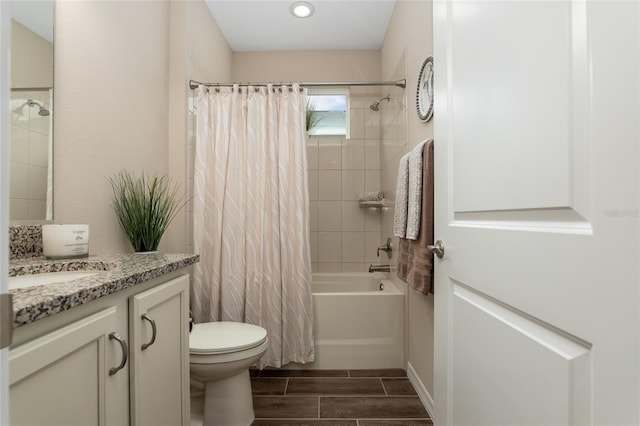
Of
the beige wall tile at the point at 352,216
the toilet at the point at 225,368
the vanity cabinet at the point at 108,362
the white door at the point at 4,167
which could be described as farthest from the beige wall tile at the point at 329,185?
the white door at the point at 4,167

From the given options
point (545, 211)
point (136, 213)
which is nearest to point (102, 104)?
point (136, 213)

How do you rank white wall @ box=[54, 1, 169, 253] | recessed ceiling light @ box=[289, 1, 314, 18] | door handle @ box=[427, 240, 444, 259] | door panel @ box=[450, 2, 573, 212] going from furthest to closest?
recessed ceiling light @ box=[289, 1, 314, 18] < white wall @ box=[54, 1, 169, 253] < door handle @ box=[427, 240, 444, 259] < door panel @ box=[450, 2, 573, 212]

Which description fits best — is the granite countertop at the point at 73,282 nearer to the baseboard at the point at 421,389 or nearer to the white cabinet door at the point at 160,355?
the white cabinet door at the point at 160,355

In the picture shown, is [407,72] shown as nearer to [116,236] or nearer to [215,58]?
[215,58]

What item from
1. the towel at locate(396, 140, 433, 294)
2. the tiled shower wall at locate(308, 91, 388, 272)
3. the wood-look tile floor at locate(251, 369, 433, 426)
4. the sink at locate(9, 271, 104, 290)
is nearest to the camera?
the sink at locate(9, 271, 104, 290)

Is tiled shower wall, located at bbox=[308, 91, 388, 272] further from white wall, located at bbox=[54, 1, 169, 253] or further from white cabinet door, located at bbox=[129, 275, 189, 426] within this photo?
white cabinet door, located at bbox=[129, 275, 189, 426]

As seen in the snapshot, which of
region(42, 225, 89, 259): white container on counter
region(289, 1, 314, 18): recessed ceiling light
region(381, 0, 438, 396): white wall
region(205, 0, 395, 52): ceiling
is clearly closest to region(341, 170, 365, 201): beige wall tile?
region(381, 0, 438, 396): white wall

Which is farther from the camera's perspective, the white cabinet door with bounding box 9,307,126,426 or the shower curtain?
the shower curtain

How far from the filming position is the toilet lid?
1.51 metres

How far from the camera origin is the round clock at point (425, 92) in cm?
171

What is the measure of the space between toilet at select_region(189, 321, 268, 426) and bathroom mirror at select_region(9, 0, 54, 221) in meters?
0.83

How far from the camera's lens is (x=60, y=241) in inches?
43.4

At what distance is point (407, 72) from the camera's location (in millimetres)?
2182

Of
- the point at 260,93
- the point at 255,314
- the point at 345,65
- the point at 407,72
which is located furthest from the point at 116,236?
the point at 345,65
